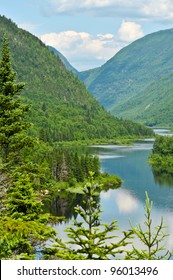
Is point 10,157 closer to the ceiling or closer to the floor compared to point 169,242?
closer to the ceiling

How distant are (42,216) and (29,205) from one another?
0.81 metres

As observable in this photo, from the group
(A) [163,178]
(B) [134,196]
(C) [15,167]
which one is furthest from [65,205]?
(C) [15,167]

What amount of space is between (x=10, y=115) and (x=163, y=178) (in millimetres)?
100855

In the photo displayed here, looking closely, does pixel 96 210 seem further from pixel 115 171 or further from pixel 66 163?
pixel 115 171

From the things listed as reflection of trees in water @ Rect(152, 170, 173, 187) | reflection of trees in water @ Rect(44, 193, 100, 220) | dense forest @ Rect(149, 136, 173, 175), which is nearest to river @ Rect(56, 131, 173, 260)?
reflection of trees in water @ Rect(152, 170, 173, 187)

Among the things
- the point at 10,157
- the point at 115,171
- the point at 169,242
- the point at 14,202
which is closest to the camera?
the point at 14,202

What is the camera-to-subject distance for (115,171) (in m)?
131

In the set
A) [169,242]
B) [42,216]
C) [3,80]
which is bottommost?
[169,242]

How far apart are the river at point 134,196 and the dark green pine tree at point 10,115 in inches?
1189

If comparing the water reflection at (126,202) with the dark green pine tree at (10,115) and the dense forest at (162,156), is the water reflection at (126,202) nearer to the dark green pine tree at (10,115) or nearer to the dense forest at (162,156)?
the dense forest at (162,156)

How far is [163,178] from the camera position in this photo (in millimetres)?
122438

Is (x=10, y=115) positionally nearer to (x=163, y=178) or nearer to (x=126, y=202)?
(x=126, y=202)
